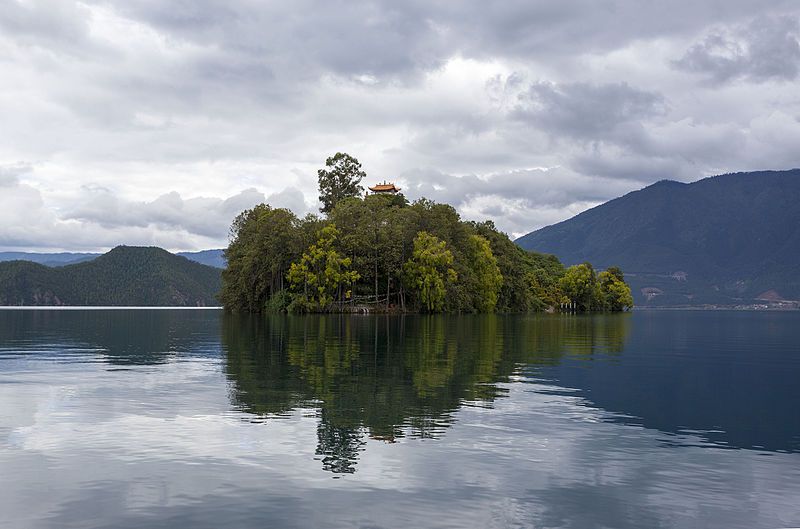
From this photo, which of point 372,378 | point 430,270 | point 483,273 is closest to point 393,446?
point 372,378

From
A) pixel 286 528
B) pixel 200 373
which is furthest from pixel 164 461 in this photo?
pixel 200 373

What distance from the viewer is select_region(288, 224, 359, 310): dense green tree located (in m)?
146

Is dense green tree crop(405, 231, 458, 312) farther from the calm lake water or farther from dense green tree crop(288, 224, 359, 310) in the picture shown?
the calm lake water

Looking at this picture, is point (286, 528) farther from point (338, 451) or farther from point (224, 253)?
point (224, 253)

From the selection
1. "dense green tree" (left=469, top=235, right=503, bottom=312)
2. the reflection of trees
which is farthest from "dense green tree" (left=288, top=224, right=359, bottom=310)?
the reflection of trees

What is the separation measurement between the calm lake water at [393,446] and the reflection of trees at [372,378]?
0.18 metres

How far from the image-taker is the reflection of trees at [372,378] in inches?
924

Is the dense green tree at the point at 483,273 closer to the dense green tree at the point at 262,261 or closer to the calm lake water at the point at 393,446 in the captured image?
the dense green tree at the point at 262,261

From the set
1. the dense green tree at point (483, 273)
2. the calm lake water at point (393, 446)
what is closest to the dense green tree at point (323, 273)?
the dense green tree at point (483, 273)

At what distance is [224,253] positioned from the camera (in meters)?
180

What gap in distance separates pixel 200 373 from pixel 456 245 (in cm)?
13312

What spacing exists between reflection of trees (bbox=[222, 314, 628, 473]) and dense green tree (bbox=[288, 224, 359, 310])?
78.2m

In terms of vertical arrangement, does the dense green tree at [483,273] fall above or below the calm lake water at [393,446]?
above

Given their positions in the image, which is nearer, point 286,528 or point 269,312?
point 286,528
